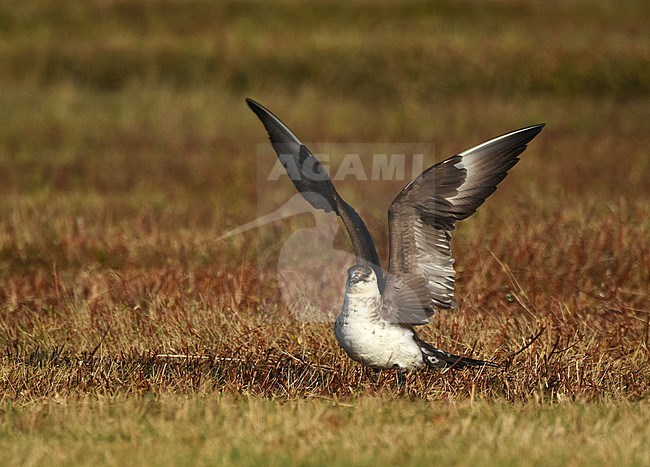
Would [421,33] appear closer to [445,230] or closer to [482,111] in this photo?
[482,111]

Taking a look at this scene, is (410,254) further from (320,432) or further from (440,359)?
(320,432)

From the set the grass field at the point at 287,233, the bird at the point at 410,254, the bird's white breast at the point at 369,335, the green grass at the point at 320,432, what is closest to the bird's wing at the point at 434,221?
the bird at the point at 410,254

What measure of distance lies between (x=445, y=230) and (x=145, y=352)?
1.74m

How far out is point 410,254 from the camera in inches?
210

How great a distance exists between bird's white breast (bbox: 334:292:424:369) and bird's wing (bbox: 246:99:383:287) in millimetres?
237

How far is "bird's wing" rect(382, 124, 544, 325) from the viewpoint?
5.22 metres

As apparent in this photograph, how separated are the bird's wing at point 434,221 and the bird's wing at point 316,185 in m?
0.15

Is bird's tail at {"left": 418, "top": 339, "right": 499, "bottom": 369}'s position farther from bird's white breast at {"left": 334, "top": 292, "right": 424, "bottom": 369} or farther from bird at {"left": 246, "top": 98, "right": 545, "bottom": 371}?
bird's white breast at {"left": 334, "top": 292, "right": 424, "bottom": 369}

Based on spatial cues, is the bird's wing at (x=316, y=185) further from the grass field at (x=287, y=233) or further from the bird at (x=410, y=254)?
the grass field at (x=287, y=233)

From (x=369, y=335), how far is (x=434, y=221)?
64 cm

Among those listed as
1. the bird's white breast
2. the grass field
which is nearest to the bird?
the bird's white breast

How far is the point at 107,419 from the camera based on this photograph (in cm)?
472

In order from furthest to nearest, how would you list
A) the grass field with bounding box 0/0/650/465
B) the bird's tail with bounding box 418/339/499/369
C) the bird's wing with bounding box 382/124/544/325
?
1. the bird's tail with bounding box 418/339/499/369
2. the bird's wing with bounding box 382/124/544/325
3. the grass field with bounding box 0/0/650/465

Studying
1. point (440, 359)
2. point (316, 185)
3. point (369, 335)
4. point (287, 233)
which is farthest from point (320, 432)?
point (287, 233)
